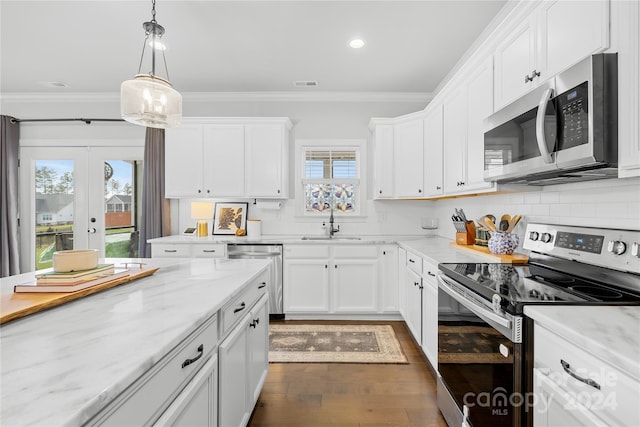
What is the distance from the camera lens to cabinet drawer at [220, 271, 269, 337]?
4.55 ft

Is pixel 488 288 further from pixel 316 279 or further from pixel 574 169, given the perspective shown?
pixel 316 279

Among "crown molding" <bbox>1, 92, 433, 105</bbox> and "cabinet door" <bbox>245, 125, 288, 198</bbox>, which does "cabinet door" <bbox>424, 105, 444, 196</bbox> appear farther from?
"cabinet door" <bbox>245, 125, 288, 198</bbox>

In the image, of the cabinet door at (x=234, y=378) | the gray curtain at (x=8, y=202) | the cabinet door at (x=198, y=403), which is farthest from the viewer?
the gray curtain at (x=8, y=202)

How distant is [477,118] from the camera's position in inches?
90.4

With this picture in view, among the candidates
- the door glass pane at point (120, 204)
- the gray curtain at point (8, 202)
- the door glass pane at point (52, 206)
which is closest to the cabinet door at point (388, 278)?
the door glass pane at point (120, 204)

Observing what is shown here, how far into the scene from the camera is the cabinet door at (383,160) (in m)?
3.74

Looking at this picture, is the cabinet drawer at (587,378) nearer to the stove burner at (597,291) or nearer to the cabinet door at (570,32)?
the stove burner at (597,291)

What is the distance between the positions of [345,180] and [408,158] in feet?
2.88

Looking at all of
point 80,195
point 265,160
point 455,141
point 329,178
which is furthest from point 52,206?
point 455,141

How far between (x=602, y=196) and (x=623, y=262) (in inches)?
17.4

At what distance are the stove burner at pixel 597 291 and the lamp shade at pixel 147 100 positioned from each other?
224cm

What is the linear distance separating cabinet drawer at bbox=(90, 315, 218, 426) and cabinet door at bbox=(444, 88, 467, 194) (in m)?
2.22

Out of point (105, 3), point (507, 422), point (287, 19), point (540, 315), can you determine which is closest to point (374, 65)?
point (287, 19)

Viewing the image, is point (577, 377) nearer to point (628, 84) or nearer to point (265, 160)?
point (628, 84)
